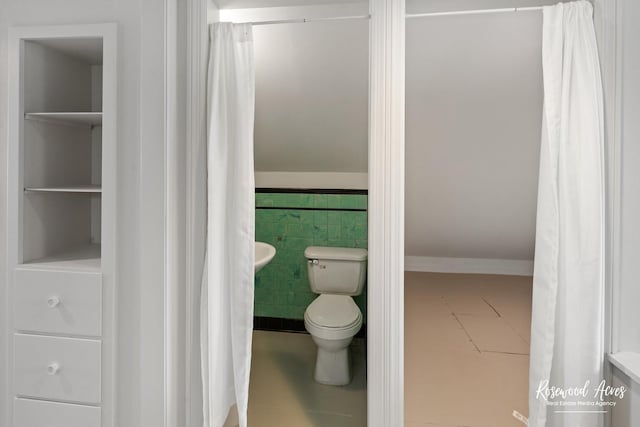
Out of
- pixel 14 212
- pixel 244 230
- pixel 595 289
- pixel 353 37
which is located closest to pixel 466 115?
pixel 353 37

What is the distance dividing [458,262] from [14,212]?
4.30 m

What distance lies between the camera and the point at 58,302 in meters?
1.68

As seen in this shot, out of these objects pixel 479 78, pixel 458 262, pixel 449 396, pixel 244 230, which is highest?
pixel 479 78

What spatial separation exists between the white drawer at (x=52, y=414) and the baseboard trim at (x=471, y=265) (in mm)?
3703

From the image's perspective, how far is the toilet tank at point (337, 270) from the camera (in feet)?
9.61

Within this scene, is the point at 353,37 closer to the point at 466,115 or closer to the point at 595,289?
the point at 466,115

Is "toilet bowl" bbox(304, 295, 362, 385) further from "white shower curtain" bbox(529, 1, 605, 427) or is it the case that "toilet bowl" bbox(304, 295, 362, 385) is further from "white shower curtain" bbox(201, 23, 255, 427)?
"white shower curtain" bbox(529, 1, 605, 427)

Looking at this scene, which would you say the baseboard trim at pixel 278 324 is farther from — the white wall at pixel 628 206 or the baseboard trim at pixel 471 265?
the white wall at pixel 628 206

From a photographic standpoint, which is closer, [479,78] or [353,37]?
[353,37]

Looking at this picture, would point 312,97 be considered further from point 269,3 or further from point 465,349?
point 465,349

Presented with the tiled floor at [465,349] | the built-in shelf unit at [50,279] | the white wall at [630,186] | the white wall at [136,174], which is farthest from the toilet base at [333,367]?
the white wall at [630,186]

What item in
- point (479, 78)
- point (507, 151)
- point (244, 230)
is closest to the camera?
point (244, 230)

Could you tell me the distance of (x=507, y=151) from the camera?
3.21 meters

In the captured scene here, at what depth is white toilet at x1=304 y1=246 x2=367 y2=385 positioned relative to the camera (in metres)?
2.38
